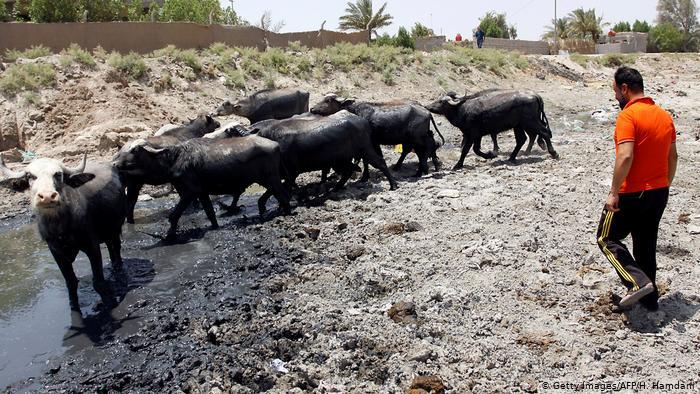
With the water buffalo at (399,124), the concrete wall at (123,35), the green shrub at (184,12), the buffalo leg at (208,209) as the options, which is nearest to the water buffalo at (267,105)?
the water buffalo at (399,124)

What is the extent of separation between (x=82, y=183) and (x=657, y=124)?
582 centimetres

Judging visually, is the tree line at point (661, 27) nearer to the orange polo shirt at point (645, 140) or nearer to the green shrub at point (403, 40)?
the green shrub at point (403, 40)

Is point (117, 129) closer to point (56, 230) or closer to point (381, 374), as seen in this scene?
point (56, 230)

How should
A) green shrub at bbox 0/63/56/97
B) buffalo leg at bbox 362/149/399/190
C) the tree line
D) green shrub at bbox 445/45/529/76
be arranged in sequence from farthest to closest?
1. the tree line
2. green shrub at bbox 445/45/529/76
3. green shrub at bbox 0/63/56/97
4. buffalo leg at bbox 362/149/399/190

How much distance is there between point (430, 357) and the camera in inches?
217

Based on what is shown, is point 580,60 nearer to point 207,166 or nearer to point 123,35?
point 123,35

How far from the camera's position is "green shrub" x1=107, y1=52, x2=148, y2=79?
21375 millimetres

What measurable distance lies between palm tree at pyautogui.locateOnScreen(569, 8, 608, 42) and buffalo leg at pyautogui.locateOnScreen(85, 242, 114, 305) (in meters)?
58.5

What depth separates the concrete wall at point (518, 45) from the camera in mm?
44312

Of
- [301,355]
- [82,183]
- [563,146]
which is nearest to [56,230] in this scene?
[82,183]

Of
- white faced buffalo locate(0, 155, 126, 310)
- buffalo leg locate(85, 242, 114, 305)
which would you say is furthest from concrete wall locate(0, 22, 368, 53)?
buffalo leg locate(85, 242, 114, 305)

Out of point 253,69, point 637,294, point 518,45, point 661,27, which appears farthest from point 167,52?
point 661,27

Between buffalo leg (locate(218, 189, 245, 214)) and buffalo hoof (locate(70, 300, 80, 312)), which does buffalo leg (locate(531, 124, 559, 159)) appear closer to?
buffalo leg (locate(218, 189, 245, 214))

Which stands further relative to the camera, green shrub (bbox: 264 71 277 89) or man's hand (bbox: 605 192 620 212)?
green shrub (bbox: 264 71 277 89)
